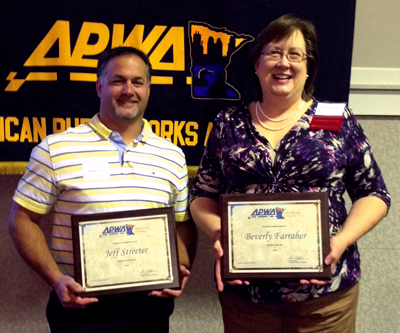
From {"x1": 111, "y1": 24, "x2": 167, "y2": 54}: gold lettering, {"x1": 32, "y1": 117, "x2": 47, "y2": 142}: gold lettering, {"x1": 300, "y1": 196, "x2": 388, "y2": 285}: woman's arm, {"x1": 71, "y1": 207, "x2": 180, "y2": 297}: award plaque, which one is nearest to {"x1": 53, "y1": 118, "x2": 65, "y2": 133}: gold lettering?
{"x1": 32, "y1": 117, "x2": 47, "y2": 142}: gold lettering

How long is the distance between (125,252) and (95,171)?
0.32m

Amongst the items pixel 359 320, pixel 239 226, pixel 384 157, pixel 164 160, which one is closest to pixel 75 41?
pixel 164 160

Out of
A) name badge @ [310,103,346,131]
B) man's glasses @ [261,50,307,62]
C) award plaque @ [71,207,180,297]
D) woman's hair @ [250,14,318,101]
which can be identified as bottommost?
award plaque @ [71,207,180,297]

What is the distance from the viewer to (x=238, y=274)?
1.41m

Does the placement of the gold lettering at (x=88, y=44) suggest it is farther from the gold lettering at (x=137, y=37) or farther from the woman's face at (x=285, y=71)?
the woman's face at (x=285, y=71)

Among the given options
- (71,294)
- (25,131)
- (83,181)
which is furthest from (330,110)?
(25,131)

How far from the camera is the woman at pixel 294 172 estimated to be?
147 centimetres

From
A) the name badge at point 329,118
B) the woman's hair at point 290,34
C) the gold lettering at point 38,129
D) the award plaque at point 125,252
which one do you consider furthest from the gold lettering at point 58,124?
the name badge at point 329,118

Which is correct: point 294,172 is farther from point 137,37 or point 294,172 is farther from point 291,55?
point 137,37

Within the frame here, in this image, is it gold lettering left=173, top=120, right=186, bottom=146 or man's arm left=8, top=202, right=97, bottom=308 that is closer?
man's arm left=8, top=202, right=97, bottom=308

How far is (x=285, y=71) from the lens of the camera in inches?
59.9

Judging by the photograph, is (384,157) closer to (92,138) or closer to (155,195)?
(155,195)

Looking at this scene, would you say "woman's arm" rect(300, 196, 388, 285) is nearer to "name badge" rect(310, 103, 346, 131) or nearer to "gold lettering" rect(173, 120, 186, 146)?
"name badge" rect(310, 103, 346, 131)

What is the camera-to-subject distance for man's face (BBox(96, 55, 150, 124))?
1638mm
